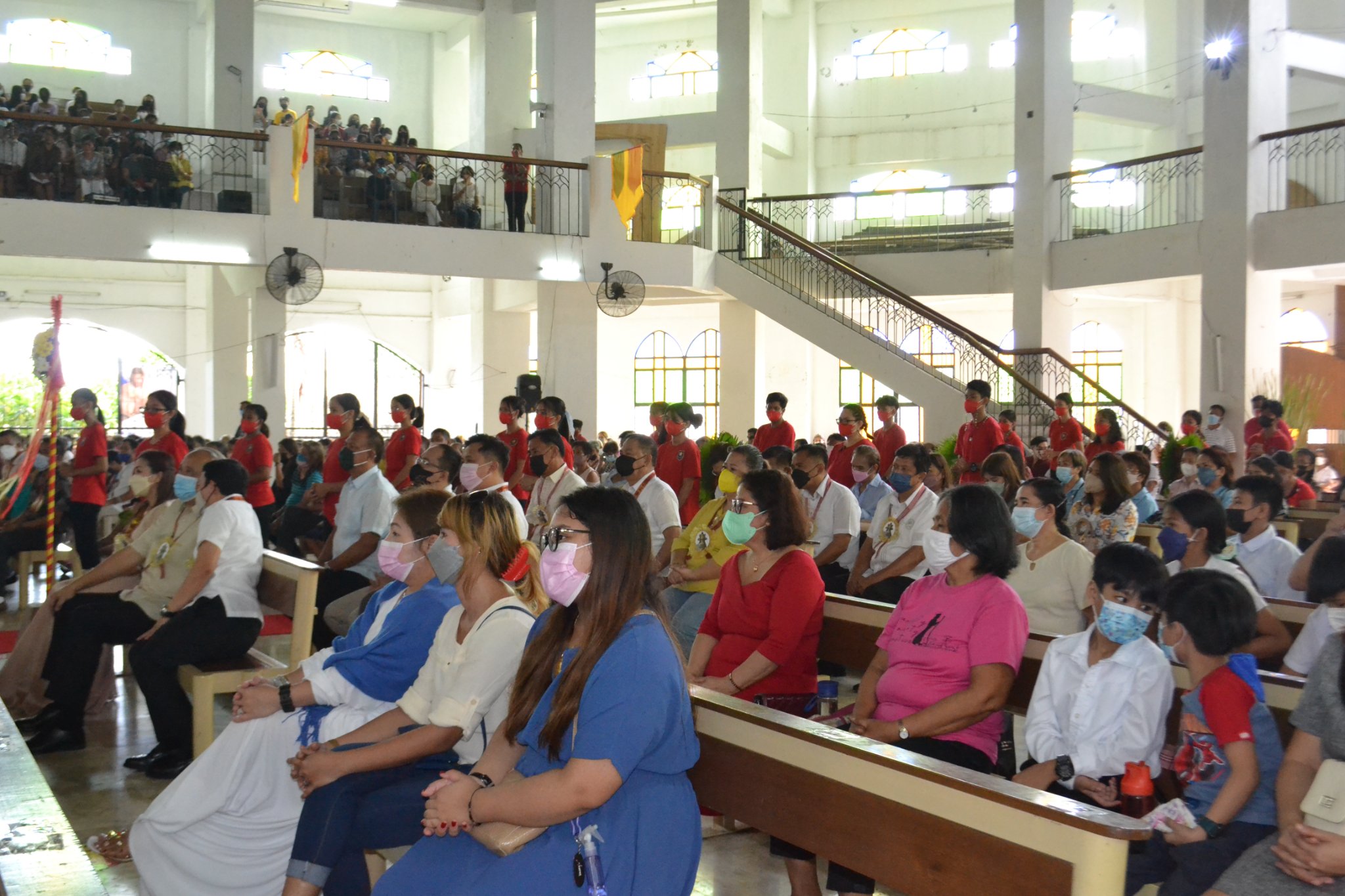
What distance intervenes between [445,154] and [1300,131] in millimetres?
9089

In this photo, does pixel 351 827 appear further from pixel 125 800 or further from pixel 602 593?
pixel 125 800

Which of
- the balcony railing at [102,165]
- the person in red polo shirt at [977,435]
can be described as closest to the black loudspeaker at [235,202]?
the balcony railing at [102,165]

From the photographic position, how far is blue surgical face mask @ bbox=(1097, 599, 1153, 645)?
2982 millimetres

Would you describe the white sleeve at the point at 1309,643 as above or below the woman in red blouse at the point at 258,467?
below

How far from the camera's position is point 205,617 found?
4980mm

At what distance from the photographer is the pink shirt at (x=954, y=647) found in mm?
3256

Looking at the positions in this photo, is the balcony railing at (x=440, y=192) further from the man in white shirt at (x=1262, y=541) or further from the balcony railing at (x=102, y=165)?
the man in white shirt at (x=1262, y=541)

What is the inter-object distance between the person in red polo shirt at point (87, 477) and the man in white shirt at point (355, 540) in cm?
Result: 282

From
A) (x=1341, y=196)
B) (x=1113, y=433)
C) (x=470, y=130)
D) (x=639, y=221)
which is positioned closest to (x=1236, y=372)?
(x=1113, y=433)

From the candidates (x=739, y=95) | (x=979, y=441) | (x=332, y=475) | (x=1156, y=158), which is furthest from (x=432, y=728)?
(x=739, y=95)

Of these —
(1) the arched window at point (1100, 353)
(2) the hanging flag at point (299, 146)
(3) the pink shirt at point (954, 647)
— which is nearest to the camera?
(3) the pink shirt at point (954, 647)

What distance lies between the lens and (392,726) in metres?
3.38

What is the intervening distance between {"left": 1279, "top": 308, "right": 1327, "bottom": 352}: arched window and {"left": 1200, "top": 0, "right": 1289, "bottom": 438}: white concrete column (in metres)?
4.98

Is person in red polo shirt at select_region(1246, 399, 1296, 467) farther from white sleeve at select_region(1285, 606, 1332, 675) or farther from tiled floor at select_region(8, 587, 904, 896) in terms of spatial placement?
tiled floor at select_region(8, 587, 904, 896)
